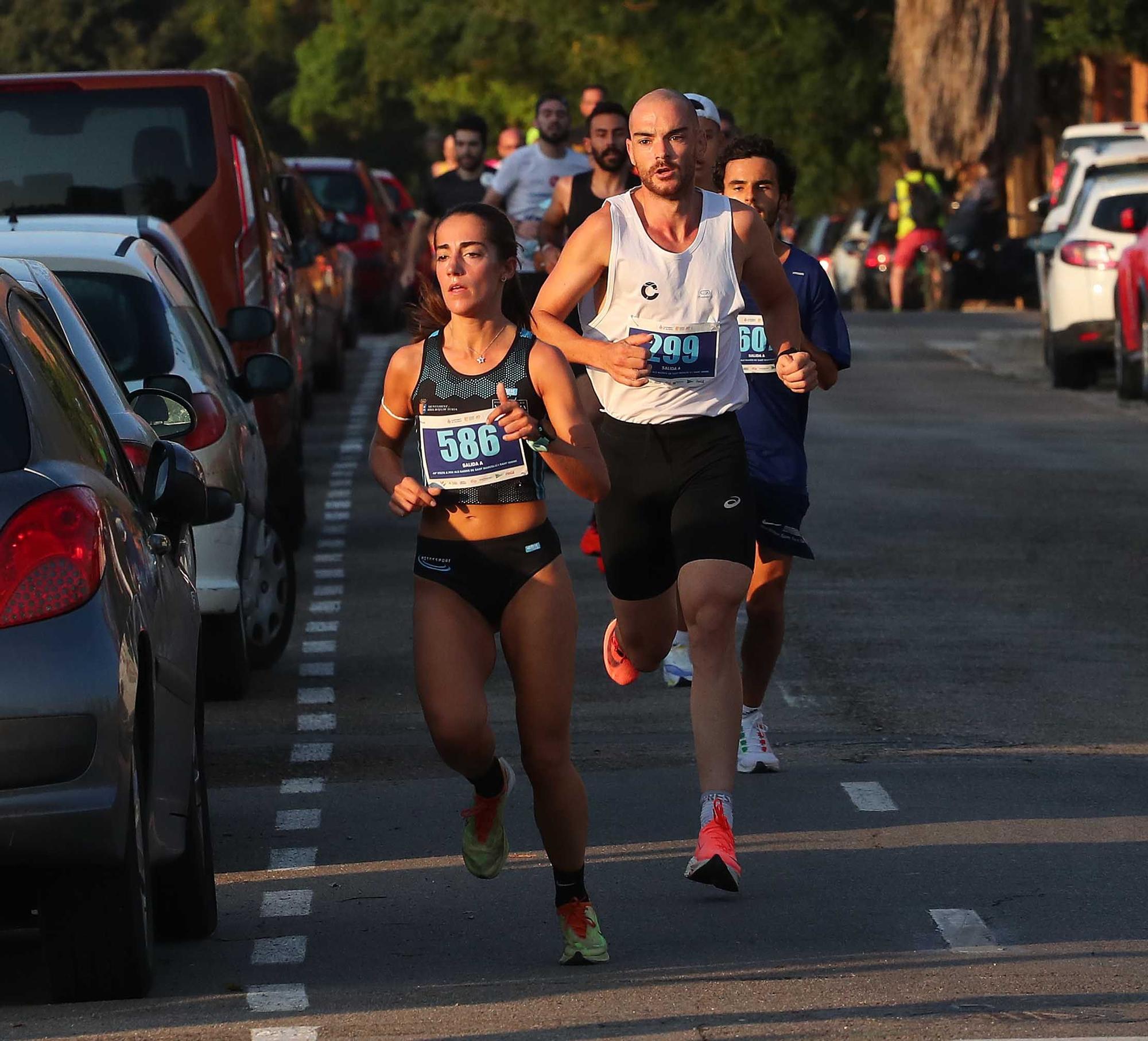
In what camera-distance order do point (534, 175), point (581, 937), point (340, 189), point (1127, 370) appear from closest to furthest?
point (581, 937) < point (534, 175) < point (1127, 370) < point (340, 189)

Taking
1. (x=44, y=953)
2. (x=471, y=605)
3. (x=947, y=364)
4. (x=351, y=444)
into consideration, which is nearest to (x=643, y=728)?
(x=471, y=605)

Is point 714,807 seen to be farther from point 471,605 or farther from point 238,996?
point 238,996

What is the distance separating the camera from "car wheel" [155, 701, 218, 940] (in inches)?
263

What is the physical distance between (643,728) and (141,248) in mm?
2565

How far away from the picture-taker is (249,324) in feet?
38.6

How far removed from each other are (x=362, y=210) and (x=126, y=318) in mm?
19502

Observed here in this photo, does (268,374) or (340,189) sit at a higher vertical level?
(268,374)

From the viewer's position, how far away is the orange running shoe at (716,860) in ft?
23.2

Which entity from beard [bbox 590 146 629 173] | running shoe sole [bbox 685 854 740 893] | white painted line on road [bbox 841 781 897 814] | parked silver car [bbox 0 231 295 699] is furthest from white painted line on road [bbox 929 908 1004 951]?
beard [bbox 590 146 629 173]

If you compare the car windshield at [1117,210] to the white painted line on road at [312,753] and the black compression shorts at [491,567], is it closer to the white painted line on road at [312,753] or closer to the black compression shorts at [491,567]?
the white painted line on road at [312,753]

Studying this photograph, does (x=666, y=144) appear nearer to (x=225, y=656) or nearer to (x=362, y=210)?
(x=225, y=656)

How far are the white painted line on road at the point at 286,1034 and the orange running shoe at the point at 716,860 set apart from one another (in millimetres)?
1482

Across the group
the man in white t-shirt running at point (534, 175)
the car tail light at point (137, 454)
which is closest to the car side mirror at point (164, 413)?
the car tail light at point (137, 454)

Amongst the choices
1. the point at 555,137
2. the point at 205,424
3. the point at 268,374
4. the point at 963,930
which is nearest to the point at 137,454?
the point at 205,424
